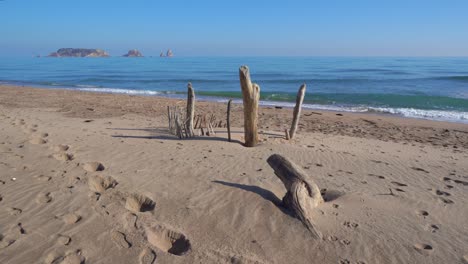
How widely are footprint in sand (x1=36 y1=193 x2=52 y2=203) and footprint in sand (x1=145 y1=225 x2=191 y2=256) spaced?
1.64m

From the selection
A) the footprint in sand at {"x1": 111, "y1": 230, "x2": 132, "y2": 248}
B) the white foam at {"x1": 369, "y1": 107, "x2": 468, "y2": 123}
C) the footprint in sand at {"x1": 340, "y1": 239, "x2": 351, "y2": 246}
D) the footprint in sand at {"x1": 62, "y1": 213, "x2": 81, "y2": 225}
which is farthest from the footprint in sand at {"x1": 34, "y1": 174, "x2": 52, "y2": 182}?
the white foam at {"x1": 369, "y1": 107, "x2": 468, "y2": 123}

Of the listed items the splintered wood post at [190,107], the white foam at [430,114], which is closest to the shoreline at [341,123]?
the white foam at [430,114]

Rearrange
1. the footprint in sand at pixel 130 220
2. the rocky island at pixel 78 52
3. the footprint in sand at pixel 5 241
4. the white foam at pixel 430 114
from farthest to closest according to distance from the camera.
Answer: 1. the rocky island at pixel 78 52
2. the white foam at pixel 430 114
3. the footprint in sand at pixel 130 220
4. the footprint in sand at pixel 5 241

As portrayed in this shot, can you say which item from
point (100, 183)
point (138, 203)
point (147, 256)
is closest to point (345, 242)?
point (147, 256)

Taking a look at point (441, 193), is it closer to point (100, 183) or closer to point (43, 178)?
point (100, 183)

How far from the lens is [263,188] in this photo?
4.86 m

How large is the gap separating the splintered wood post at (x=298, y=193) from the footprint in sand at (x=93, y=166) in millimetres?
3069

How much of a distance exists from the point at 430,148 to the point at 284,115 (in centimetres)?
640

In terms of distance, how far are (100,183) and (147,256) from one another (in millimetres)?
2175

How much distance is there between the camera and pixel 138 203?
446 centimetres

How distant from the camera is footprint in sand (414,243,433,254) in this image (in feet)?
11.6

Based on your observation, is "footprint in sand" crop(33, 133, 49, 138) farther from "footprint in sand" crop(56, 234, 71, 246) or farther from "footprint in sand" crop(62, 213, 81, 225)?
"footprint in sand" crop(56, 234, 71, 246)

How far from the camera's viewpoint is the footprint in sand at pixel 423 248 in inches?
139

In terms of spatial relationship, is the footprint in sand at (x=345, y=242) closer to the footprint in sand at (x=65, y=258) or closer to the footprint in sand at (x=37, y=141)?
the footprint in sand at (x=65, y=258)
